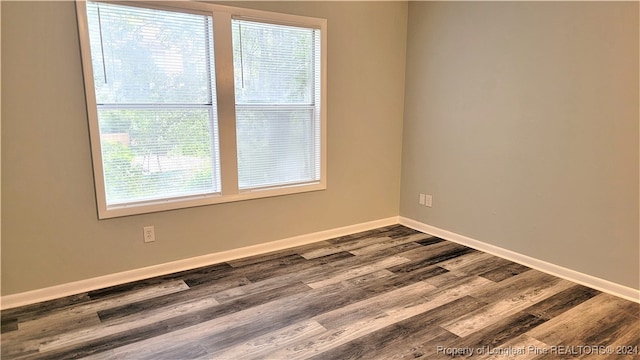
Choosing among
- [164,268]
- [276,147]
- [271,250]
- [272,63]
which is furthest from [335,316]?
[272,63]

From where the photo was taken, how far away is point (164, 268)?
2969 millimetres

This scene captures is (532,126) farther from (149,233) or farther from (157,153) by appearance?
(149,233)

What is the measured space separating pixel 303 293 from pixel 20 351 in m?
1.59

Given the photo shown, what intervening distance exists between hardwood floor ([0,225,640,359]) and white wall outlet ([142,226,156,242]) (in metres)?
0.31

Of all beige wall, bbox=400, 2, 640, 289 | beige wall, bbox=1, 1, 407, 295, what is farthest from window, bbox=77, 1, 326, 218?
beige wall, bbox=400, 2, 640, 289

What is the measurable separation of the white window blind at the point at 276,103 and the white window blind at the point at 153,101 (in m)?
0.25

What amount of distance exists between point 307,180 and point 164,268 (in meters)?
1.41

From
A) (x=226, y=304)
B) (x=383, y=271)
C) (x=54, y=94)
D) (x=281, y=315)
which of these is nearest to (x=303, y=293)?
(x=281, y=315)

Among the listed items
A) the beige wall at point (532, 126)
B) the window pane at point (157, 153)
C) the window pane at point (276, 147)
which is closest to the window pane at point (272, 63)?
the window pane at point (276, 147)

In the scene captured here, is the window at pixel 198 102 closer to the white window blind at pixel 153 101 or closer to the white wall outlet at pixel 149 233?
the white window blind at pixel 153 101

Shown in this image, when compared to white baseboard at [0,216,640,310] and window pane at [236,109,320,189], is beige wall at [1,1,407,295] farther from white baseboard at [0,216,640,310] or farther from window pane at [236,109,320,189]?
window pane at [236,109,320,189]

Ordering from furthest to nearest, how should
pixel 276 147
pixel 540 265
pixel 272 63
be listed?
pixel 276 147 → pixel 272 63 → pixel 540 265

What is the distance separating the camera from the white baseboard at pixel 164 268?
2.51 m

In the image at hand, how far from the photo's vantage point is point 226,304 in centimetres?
251
